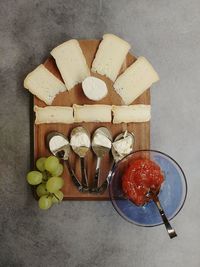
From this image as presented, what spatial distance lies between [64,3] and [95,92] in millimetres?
279

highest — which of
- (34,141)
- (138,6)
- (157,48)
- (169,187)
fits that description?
(138,6)

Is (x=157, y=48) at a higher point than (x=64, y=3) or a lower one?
lower

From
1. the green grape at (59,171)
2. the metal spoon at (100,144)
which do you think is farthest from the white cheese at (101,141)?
the green grape at (59,171)

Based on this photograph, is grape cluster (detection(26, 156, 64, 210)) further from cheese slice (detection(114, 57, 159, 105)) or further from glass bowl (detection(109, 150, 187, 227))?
cheese slice (detection(114, 57, 159, 105))

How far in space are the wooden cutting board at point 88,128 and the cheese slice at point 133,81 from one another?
0.05 ft

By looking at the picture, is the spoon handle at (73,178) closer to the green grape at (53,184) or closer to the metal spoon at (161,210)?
the green grape at (53,184)

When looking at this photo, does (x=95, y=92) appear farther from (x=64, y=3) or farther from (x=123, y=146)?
(x=64, y=3)

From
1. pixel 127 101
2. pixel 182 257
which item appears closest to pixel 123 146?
pixel 127 101

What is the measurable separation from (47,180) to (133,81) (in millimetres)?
332

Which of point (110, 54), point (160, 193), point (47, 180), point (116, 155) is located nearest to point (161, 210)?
point (160, 193)

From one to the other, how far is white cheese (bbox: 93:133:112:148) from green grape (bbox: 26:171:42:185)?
0.16 meters

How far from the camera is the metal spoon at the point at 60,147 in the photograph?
1141 millimetres

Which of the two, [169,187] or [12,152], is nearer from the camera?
[169,187]

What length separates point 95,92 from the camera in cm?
114
